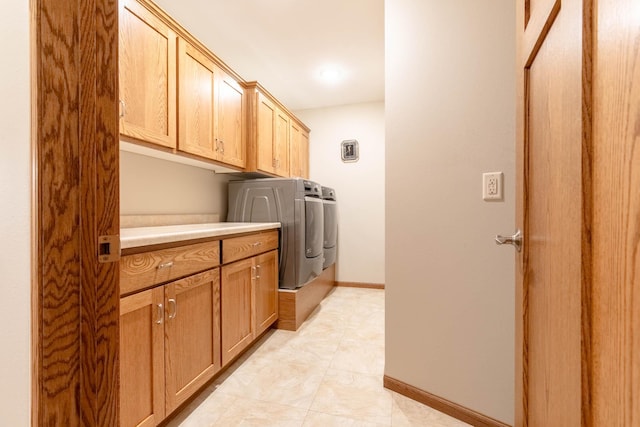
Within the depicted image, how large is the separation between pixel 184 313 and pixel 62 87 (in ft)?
3.67

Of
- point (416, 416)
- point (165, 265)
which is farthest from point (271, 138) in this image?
point (416, 416)

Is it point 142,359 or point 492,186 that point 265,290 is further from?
point 492,186

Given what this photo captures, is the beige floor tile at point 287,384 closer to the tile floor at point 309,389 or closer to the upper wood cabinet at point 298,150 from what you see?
the tile floor at point 309,389

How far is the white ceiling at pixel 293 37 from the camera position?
79.7 inches

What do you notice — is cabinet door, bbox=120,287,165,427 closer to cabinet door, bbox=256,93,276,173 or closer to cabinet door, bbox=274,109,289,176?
cabinet door, bbox=256,93,276,173

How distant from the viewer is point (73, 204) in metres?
0.58

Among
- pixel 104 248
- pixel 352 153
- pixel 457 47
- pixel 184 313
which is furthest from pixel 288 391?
pixel 352 153

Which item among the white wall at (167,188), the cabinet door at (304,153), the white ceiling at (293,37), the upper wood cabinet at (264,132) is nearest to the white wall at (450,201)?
the white ceiling at (293,37)

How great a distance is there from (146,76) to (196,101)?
1.34ft

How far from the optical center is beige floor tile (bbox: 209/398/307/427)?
1.39 metres

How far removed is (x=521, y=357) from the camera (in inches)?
32.8

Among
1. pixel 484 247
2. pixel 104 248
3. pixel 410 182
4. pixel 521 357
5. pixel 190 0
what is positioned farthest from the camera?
pixel 190 0

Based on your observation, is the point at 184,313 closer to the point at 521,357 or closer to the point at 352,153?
the point at 521,357

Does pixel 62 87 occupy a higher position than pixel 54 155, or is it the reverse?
pixel 62 87
